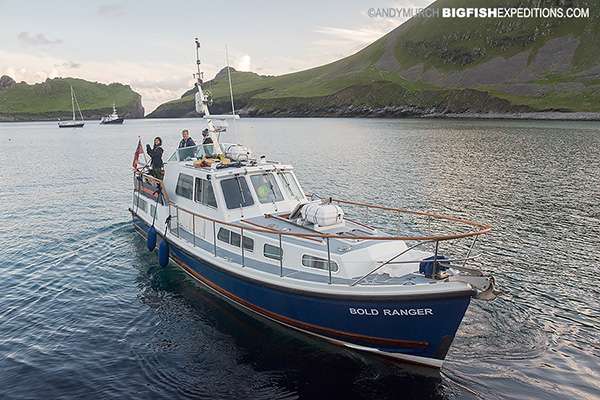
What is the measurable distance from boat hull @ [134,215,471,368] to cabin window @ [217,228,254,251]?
4.23 feet

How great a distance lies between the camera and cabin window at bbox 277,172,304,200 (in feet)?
58.9

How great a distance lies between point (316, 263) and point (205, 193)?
20.5 ft

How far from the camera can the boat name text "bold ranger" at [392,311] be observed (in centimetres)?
1134

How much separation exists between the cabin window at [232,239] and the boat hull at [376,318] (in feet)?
4.23

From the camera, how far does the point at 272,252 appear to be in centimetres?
1466

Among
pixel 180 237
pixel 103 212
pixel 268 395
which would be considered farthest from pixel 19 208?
pixel 268 395

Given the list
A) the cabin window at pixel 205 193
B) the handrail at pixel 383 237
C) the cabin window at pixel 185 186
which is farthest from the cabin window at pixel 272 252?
the cabin window at pixel 185 186

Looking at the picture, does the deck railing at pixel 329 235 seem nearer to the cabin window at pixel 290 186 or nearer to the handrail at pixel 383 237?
the handrail at pixel 383 237

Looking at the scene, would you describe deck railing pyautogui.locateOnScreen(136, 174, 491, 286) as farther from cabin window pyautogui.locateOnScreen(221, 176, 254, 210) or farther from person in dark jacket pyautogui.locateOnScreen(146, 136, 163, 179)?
person in dark jacket pyautogui.locateOnScreen(146, 136, 163, 179)

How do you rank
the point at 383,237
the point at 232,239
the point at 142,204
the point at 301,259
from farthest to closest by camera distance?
the point at 142,204, the point at 232,239, the point at 301,259, the point at 383,237

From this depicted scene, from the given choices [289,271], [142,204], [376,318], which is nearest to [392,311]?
[376,318]

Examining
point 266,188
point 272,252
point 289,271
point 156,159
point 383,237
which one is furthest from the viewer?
point 156,159

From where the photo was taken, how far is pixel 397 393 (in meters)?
11.5

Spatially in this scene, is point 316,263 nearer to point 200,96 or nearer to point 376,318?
point 376,318
